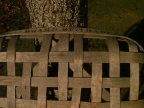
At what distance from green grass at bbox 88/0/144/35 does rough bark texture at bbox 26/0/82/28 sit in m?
0.57

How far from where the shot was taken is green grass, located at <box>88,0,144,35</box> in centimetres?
195

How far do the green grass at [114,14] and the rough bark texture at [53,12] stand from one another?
1.87 feet

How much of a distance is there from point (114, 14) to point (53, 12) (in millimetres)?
852

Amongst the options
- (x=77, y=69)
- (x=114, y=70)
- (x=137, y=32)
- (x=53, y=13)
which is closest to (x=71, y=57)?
(x=77, y=69)

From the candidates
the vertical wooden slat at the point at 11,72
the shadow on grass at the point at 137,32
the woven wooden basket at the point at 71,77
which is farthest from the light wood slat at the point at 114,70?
the shadow on grass at the point at 137,32

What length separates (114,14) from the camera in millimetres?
2018

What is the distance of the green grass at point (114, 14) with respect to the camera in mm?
1950

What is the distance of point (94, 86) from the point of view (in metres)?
0.84

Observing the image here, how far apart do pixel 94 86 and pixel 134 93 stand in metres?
0.19

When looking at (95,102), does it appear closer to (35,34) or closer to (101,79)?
(101,79)

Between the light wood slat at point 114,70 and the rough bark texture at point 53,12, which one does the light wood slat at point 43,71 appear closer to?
the light wood slat at point 114,70

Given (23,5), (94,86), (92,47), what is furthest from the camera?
(23,5)

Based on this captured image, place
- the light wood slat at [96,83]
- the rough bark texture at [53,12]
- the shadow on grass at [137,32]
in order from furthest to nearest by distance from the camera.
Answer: the shadow on grass at [137,32] < the rough bark texture at [53,12] < the light wood slat at [96,83]

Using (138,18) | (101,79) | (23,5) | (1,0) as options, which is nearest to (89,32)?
(101,79)
